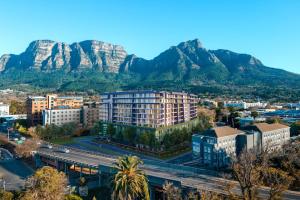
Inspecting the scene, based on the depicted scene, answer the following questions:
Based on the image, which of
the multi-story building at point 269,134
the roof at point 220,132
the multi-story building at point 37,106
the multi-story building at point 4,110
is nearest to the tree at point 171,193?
the roof at point 220,132

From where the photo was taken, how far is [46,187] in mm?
47219

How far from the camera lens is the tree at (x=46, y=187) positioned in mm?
45281

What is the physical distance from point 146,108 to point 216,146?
36478 millimetres

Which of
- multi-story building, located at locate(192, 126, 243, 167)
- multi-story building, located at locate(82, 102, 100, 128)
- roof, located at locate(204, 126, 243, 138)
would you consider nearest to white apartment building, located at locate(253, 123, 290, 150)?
multi-story building, located at locate(192, 126, 243, 167)

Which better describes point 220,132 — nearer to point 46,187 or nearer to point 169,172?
point 169,172

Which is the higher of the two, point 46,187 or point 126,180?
point 126,180

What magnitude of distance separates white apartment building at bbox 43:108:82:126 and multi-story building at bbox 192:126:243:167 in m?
75.9

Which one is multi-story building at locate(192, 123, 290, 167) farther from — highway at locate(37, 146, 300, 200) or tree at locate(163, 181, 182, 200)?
tree at locate(163, 181, 182, 200)

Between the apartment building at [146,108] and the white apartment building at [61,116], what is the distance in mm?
22839

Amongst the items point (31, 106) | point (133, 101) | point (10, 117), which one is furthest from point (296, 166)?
point (10, 117)

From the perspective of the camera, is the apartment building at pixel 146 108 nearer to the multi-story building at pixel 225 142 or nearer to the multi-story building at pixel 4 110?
the multi-story building at pixel 225 142

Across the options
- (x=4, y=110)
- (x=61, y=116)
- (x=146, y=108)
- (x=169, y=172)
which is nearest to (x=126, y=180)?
(x=169, y=172)

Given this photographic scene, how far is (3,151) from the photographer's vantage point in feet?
352

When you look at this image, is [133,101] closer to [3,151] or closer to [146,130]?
[146,130]
